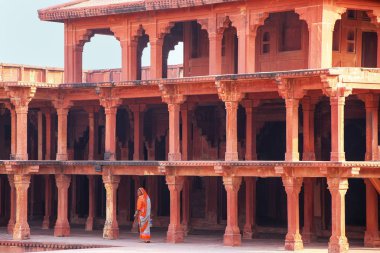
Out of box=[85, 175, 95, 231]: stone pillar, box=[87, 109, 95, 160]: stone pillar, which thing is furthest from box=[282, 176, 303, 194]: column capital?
box=[85, 175, 95, 231]: stone pillar

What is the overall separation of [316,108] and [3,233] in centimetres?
1167

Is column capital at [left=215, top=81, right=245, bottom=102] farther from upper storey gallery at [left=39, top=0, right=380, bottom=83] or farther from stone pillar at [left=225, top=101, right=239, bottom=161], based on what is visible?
upper storey gallery at [left=39, top=0, right=380, bottom=83]

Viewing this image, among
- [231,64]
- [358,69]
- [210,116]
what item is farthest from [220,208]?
[358,69]

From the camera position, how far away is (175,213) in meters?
40.6

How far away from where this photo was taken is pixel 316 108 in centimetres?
4162

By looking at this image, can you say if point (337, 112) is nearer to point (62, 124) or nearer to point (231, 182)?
point (231, 182)

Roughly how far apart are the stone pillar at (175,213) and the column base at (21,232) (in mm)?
4768

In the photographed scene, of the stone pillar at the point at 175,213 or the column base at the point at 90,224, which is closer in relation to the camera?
the stone pillar at the point at 175,213

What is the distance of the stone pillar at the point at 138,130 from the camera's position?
145 feet

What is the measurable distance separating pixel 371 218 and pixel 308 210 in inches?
103

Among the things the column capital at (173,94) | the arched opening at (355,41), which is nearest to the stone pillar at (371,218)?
the arched opening at (355,41)

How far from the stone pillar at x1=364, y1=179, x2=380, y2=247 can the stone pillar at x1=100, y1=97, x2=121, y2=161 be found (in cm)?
868

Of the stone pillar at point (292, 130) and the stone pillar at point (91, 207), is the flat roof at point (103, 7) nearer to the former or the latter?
the stone pillar at point (292, 130)

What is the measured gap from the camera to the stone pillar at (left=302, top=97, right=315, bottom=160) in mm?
39500
